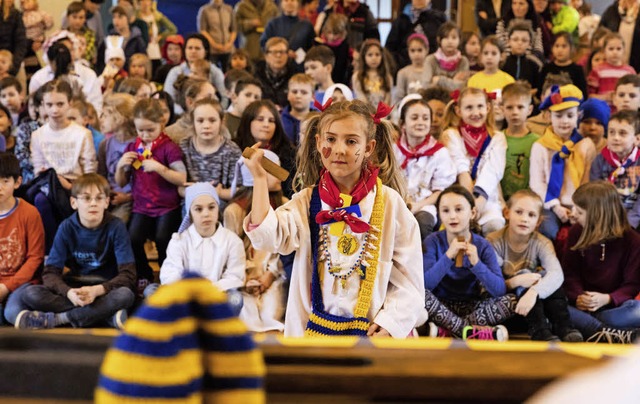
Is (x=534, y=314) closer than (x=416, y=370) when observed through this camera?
No

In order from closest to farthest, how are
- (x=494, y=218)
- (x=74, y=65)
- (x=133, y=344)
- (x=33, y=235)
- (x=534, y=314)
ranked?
1. (x=133, y=344)
2. (x=534, y=314)
3. (x=33, y=235)
4. (x=494, y=218)
5. (x=74, y=65)

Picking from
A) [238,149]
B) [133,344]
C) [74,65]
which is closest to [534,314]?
[238,149]

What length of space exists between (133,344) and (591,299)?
3.25m

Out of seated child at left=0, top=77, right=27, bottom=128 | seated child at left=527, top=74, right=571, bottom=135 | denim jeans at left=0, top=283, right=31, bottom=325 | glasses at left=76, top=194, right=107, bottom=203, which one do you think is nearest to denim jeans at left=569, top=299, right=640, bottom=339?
seated child at left=527, top=74, right=571, bottom=135

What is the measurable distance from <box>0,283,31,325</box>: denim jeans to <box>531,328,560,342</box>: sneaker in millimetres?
2167

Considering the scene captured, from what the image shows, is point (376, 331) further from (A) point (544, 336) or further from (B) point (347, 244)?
(A) point (544, 336)

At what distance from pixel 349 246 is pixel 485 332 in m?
1.26

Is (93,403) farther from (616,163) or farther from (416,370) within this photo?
(616,163)

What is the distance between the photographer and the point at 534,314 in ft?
12.0

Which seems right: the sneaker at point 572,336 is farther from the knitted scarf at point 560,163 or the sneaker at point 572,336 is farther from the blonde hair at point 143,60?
the blonde hair at point 143,60

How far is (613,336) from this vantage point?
3.60 meters

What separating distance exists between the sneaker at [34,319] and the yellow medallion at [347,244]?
1716mm

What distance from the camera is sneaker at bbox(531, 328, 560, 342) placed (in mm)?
3533

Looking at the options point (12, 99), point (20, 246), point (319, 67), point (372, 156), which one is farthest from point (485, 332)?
point (12, 99)
